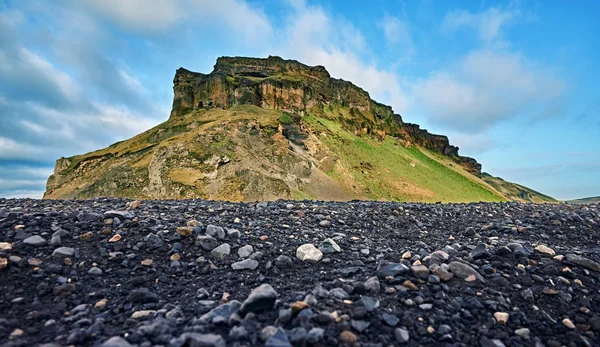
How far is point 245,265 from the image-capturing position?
3.80 metres

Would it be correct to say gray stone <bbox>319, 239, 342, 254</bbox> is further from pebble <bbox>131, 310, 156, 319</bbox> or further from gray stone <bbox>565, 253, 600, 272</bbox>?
gray stone <bbox>565, 253, 600, 272</bbox>

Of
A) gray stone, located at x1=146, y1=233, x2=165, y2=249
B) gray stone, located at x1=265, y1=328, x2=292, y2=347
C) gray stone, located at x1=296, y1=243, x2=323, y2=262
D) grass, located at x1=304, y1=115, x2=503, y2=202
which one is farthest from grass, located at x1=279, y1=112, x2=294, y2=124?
gray stone, located at x1=265, y1=328, x2=292, y2=347

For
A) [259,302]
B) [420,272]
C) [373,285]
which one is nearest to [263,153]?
[420,272]

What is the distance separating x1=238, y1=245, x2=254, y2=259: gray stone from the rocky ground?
21mm

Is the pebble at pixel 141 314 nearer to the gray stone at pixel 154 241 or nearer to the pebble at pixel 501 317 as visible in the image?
the gray stone at pixel 154 241

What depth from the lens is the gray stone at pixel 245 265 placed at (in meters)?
3.78

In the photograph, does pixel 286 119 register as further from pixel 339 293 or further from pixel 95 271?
pixel 339 293

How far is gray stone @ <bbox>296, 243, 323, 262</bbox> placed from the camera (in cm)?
406

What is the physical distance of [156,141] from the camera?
111ft

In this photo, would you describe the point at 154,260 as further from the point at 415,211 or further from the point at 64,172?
the point at 64,172

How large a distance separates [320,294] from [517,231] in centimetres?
586

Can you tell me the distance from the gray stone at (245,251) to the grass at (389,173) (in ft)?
95.0

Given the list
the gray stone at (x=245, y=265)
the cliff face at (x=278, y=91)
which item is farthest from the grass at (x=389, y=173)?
the gray stone at (x=245, y=265)

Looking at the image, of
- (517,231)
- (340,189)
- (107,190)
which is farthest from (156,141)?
(517,231)
